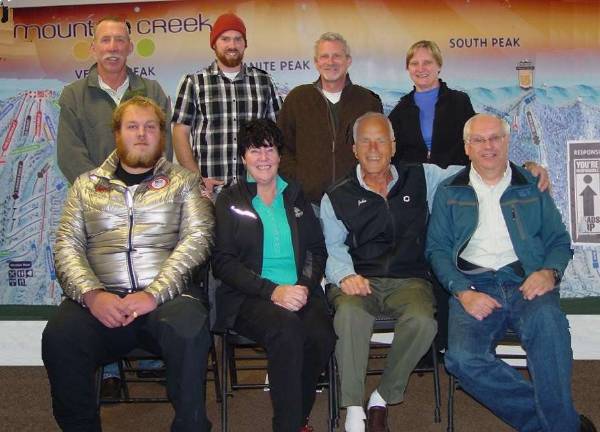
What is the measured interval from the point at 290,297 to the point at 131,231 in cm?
77

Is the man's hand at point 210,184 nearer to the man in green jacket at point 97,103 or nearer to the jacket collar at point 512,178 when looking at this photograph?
the man in green jacket at point 97,103

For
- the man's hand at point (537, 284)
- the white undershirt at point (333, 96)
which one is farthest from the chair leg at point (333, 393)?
the white undershirt at point (333, 96)

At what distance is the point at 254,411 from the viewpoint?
3463mm

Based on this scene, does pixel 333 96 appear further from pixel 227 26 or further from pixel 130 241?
pixel 130 241

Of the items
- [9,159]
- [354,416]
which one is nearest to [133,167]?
[354,416]

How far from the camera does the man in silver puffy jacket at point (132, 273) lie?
2.71 m

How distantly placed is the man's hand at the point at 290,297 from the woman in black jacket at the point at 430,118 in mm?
1141

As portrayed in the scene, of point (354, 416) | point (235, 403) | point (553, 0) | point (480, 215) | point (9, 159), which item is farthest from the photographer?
point (9, 159)

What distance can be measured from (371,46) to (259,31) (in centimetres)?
74

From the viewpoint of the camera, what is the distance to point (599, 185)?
14.3 ft

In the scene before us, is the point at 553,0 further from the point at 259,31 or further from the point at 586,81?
the point at 259,31

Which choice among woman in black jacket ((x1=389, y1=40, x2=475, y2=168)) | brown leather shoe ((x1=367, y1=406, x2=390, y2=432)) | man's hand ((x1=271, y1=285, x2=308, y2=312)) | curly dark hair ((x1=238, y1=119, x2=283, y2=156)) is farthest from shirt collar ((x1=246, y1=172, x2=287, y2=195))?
brown leather shoe ((x1=367, y1=406, x2=390, y2=432))

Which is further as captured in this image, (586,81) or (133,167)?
(586,81)

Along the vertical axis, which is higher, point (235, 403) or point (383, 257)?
point (383, 257)
